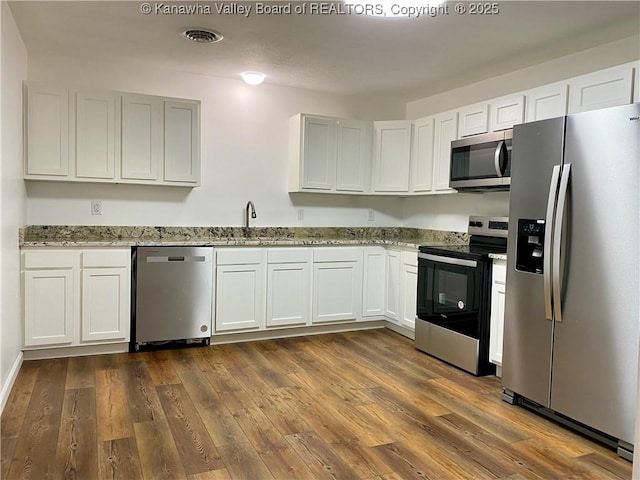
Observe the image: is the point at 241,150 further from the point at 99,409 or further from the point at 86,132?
the point at 99,409

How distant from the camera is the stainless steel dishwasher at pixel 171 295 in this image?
396cm

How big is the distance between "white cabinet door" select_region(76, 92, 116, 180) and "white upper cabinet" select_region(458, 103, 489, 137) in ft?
9.48

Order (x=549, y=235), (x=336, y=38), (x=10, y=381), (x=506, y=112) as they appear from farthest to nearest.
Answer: (x=506, y=112) → (x=336, y=38) → (x=10, y=381) → (x=549, y=235)

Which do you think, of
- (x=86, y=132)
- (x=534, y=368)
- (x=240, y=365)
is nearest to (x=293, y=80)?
(x=86, y=132)

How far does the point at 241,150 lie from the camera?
189 inches

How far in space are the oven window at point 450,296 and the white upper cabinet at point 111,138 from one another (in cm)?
217

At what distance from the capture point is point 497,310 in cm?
350

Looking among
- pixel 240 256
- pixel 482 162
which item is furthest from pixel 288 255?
pixel 482 162

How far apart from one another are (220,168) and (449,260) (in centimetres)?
230

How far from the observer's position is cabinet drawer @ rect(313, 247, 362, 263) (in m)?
4.62

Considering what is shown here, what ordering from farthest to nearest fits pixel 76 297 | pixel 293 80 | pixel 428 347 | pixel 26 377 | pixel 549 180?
pixel 293 80 → pixel 428 347 → pixel 76 297 → pixel 26 377 → pixel 549 180

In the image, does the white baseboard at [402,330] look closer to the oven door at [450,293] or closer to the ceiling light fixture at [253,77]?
the oven door at [450,293]

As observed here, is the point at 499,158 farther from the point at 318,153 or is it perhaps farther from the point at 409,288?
the point at 318,153

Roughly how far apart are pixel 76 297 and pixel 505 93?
3.87 meters
